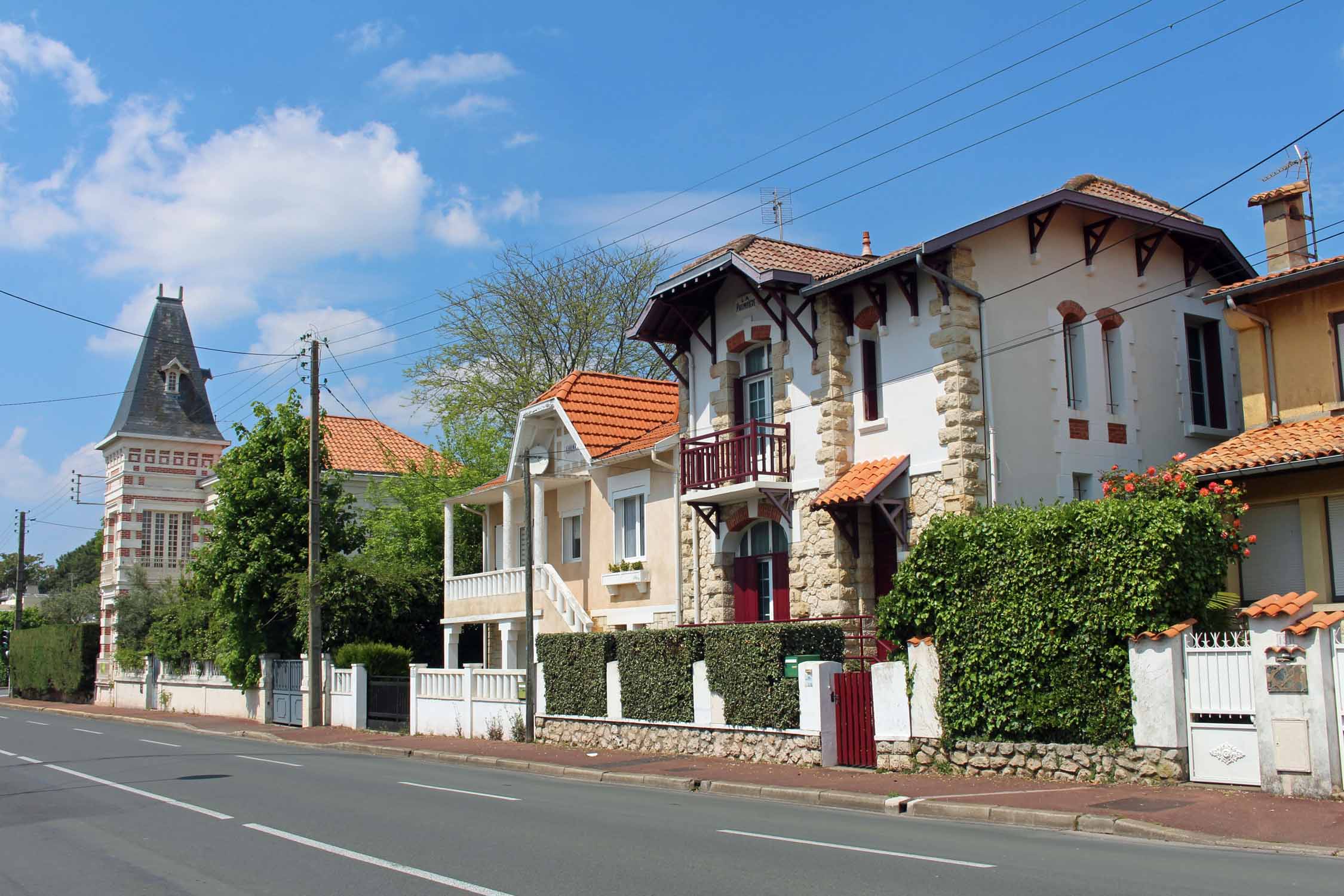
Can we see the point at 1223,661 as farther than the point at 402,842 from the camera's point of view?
Yes

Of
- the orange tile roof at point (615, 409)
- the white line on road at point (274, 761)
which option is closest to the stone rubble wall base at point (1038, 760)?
the white line on road at point (274, 761)

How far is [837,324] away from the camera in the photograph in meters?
21.4

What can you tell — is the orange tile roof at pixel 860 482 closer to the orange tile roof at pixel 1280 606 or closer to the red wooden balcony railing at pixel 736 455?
the red wooden balcony railing at pixel 736 455

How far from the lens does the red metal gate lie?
16.6 m

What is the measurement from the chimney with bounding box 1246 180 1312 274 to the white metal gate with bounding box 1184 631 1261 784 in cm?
1020

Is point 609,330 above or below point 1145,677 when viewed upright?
above

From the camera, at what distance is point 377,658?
3012 cm

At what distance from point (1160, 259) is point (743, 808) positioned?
46.0 ft

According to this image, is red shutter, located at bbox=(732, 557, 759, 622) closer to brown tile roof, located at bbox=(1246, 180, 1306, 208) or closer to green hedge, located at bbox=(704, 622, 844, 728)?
green hedge, located at bbox=(704, 622, 844, 728)

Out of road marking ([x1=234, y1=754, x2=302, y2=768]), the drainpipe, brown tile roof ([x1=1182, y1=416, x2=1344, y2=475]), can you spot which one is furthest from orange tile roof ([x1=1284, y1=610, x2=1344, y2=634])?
road marking ([x1=234, y1=754, x2=302, y2=768])

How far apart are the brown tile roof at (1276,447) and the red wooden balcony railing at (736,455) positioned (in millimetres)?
7033

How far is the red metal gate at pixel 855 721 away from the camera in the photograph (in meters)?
16.6

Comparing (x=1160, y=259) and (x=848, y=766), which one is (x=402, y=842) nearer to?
(x=848, y=766)

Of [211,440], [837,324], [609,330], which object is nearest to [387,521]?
[609,330]
